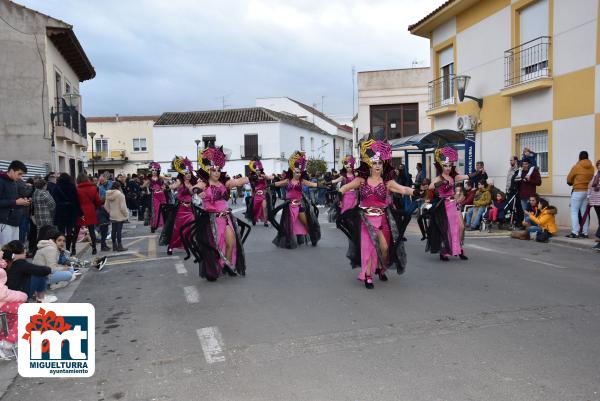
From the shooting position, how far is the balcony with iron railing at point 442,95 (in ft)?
67.7

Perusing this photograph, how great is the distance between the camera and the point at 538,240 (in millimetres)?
12547

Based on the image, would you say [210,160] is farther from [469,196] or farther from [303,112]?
[303,112]

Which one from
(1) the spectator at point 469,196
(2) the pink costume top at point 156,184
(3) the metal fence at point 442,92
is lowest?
(1) the spectator at point 469,196

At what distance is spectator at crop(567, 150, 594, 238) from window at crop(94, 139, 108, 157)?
164 feet

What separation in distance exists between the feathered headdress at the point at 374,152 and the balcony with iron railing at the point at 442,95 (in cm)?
1357

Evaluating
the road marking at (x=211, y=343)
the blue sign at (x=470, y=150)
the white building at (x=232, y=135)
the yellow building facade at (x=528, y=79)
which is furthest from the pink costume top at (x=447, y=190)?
the white building at (x=232, y=135)

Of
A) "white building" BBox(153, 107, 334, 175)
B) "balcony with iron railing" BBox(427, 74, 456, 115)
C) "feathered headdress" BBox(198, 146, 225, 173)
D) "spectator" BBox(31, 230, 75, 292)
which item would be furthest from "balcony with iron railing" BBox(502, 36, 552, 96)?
"white building" BBox(153, 107, 334, 175)

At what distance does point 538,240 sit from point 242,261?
7.34 m

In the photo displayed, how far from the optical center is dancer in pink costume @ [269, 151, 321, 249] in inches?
463

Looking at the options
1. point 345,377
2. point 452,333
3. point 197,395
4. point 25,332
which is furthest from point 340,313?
point 25,332

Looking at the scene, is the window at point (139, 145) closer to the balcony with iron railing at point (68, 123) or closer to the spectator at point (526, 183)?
the balcony with iron railing at point (68, 123)

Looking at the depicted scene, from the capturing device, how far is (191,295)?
743 cm

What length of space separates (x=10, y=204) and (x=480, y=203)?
11113mm

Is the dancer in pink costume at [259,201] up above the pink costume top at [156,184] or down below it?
below
